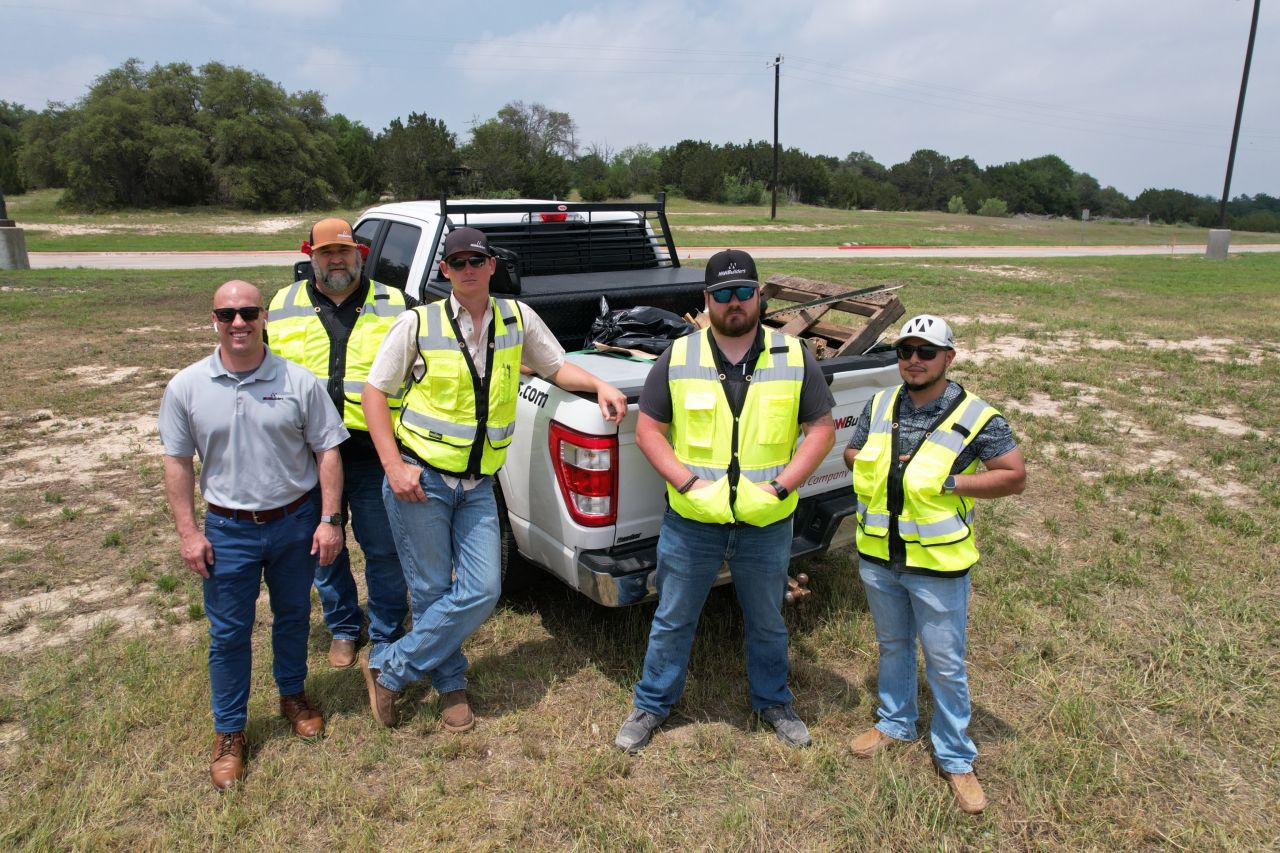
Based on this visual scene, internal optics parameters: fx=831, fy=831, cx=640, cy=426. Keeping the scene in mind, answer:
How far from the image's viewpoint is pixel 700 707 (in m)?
3.44

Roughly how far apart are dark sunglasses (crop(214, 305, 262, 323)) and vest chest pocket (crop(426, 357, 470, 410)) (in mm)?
595

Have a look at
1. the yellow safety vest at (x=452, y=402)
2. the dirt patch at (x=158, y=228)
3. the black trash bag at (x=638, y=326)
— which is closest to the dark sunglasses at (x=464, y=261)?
the yellow safety vest at (x=452, y=402)

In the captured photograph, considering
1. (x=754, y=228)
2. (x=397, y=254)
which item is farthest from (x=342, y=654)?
(x=754, y=228)

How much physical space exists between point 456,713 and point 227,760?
0.81 meters

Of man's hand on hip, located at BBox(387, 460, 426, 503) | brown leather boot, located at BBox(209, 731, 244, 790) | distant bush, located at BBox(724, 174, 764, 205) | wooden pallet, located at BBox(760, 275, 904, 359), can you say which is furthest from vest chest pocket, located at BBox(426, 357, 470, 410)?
distant bush, located at BBox(724, 174, 764, 205)

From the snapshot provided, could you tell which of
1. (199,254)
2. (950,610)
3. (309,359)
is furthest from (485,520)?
(199,254)

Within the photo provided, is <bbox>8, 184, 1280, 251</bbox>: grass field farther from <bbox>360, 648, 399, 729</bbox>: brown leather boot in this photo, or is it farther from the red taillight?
<bbox>360, 648, 399, 729</bbox>: brown leather boot

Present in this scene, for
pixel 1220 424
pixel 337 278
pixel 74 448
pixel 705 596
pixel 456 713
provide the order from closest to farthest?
pixel 705 596 < pixel 456 713 < pixel 337 278 < pixel 74 448 < pixel 1220 424

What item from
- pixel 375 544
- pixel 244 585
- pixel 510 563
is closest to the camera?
pixel 244 585

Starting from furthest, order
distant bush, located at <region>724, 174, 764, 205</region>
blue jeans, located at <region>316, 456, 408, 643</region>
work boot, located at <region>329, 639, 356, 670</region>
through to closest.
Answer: distant bush, located at <region>724, 174, 764, 205</region> < work boot, located at <region>329, 639, 356, 670</region> < blue jeans, located at <region>316, 456, 408, 643</region>

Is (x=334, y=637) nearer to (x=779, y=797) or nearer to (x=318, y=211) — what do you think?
(x=779, y=797)

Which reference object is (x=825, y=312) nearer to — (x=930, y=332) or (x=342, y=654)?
(x=930, y=332)

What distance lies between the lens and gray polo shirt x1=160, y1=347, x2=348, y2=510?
2824mm

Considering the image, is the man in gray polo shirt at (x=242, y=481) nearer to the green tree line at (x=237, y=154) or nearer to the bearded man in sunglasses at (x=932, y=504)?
the bearded man in sunglasses at (x=932, y=504)
